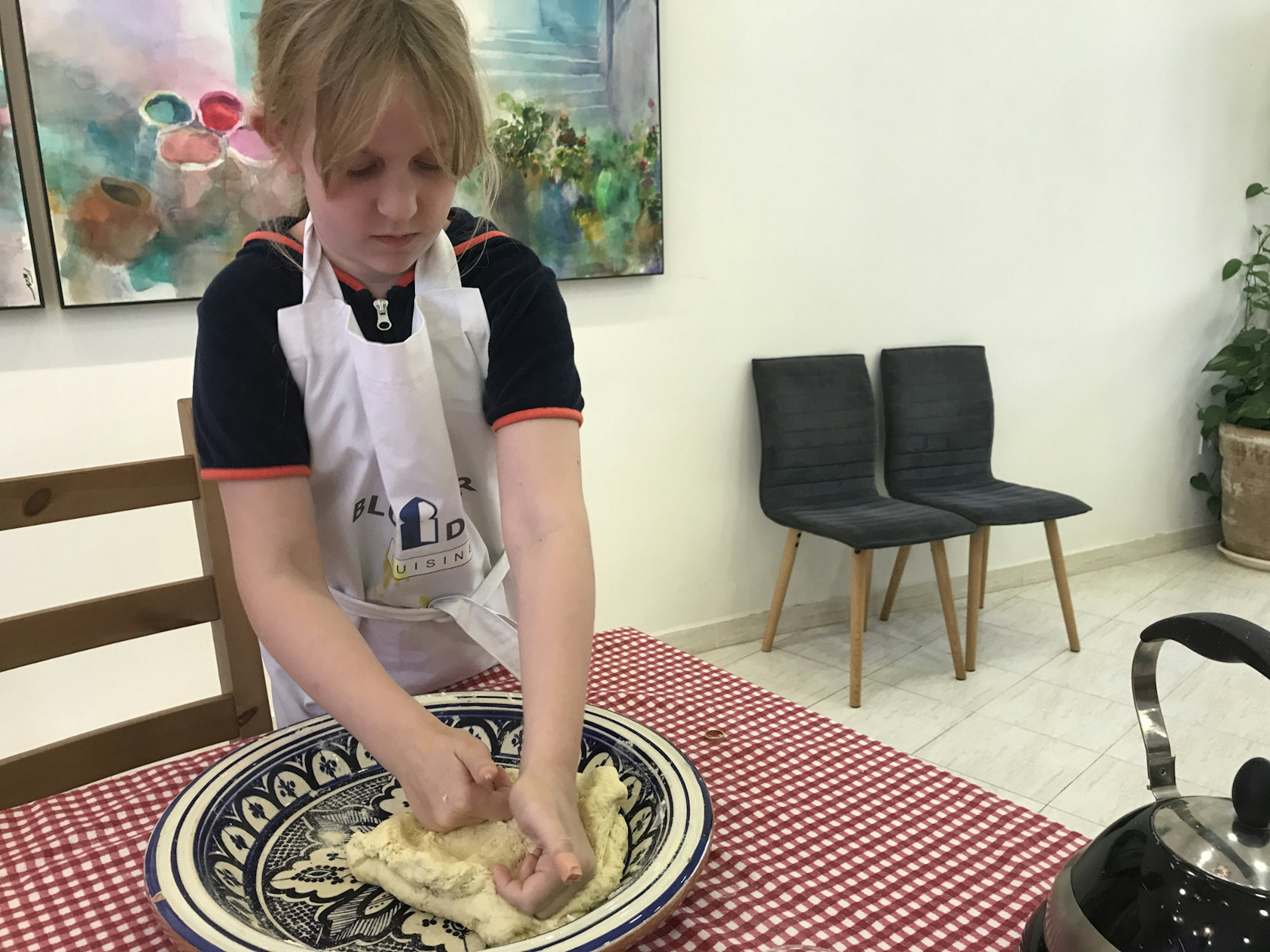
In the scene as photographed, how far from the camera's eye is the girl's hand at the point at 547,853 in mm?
544

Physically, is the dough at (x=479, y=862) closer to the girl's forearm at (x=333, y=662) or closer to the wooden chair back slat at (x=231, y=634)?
the girl's forearm at (x=333, y=662)

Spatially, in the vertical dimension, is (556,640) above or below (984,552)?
above

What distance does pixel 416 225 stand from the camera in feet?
2.35

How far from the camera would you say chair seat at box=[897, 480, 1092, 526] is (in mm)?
2541

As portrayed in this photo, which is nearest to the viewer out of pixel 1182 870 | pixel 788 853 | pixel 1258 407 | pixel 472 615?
pixel 1182 870

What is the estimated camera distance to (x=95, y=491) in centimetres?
98

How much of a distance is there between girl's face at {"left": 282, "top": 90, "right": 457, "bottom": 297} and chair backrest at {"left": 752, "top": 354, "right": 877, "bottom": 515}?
76.3 inches

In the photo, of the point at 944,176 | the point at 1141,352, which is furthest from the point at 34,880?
the point at 1141,352

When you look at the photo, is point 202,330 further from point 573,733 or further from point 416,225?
point 573,733

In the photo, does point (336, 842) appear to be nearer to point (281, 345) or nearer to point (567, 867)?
point (567, 867)

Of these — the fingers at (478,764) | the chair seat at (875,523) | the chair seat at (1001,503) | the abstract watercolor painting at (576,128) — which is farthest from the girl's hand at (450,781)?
the chair seat at (1001,503)

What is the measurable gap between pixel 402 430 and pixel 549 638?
235 mm

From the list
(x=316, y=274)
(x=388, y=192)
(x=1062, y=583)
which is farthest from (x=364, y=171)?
(x=1062, y=583)

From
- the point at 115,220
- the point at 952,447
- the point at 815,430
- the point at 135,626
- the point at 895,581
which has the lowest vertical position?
the point at 895,581
